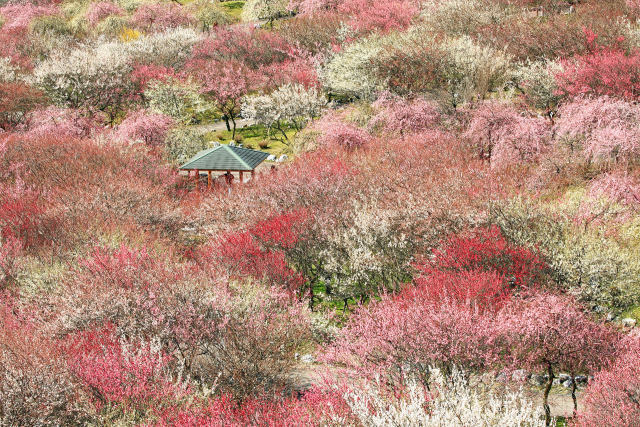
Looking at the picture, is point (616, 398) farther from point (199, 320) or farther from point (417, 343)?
point (199, 320)

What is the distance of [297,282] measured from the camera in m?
22.6

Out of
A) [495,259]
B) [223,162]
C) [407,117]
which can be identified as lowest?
[223,162]

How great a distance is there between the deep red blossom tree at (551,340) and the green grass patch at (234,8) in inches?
3055

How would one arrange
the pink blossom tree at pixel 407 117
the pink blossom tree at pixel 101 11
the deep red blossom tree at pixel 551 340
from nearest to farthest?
1. the deep red blossom tree at pixel 551 340
2. the pink blossom tree at pixel 407 117
3. the pink blossom tree at pixel 101 11

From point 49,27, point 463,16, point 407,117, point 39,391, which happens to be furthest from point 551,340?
point 49,27

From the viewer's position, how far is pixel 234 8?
91750mm

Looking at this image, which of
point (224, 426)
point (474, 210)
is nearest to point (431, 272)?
point (474, 210)

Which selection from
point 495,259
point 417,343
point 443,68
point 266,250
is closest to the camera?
point 417,343

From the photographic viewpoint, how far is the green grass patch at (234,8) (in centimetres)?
8682

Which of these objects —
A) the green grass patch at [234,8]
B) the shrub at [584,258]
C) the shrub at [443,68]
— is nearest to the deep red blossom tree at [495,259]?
the shrub at [584,258]

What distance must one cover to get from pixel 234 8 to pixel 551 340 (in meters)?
85.9

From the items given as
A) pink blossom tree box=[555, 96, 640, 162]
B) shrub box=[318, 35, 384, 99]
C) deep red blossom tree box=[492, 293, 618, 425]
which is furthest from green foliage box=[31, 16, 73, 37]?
deep red blossom tree box=[492, 293, 618, 425]

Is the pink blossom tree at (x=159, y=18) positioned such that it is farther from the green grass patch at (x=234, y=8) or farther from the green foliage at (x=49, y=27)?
the green foliage at (x=49, y=27)

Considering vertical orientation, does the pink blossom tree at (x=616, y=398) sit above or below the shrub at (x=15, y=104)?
above
